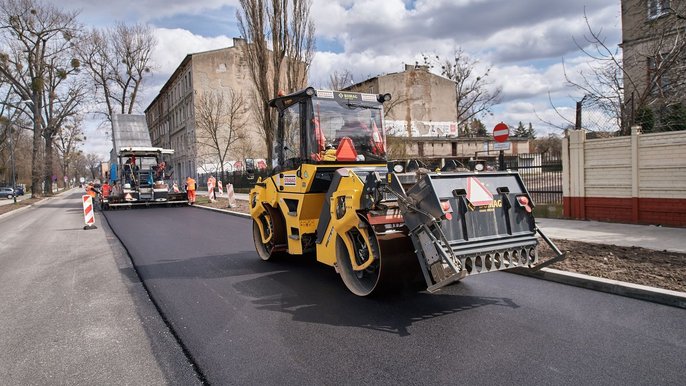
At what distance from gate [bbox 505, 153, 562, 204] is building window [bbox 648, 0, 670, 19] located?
379 cm

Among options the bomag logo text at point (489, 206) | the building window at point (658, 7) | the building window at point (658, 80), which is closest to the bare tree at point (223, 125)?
the building window at point (658, 7)

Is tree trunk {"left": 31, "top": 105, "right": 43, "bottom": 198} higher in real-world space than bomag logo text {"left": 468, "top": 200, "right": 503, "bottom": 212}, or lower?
higher

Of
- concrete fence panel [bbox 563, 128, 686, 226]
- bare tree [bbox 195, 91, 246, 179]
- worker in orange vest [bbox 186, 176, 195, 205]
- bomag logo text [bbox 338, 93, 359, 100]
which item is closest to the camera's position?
bomag logo text [bbox 338, 93, 359, 100]

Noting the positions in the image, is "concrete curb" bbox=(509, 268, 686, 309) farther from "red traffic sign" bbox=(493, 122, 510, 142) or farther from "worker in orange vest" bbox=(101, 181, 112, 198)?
"worker in orange vest" bbox=(101, 181, 112, 198)

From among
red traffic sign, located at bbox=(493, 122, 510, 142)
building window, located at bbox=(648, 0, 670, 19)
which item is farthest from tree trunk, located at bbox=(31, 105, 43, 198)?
building window, located at bbox=(648, 0, 670, 19)

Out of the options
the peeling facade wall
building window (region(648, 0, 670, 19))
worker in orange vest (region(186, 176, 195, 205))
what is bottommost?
worker in orange vest (region(186, 176, 195, 205))

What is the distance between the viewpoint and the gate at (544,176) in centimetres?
1212

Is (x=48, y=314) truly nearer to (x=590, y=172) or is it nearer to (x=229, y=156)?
(x=590, y=172)

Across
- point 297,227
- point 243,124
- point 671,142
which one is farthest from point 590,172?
point 243,124

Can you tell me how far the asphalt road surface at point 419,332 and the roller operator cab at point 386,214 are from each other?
46 centimetres

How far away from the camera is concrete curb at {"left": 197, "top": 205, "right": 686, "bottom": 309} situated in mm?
5078

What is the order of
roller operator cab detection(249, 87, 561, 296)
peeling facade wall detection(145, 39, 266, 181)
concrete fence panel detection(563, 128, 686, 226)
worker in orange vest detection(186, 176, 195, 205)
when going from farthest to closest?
peeling facade wall detection(145, 39, 266, 181)
worker in orange vest detection(186, 176, 195, 205)
concrete fence panel detection(563, 128, 686, 226)
roller operator cab detection(249, 87, 561, 296)

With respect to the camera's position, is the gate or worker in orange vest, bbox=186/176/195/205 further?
worker in orange vest, bbox=186/176/195/205

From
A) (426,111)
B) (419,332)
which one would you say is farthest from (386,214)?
(426,111)
